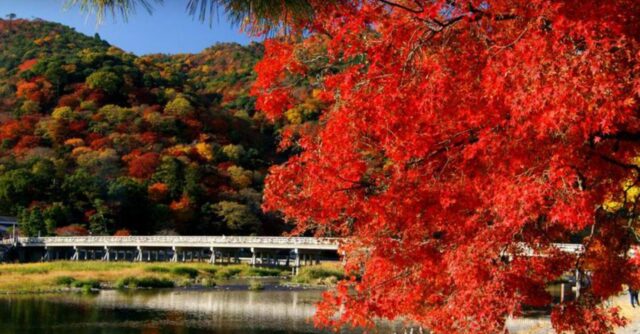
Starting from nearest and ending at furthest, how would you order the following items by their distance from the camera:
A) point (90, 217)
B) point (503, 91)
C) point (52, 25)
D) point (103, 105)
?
point (503, 91), point (90, 217), point (103, 105), point (52, 25)

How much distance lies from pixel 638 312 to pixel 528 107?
17.7 m

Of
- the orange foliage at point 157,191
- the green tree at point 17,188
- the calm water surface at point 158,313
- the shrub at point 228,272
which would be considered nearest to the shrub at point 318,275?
the shrub at point 228,272

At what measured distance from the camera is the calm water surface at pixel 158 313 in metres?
20.6

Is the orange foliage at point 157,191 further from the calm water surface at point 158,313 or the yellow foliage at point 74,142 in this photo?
the calm water surface at point 158,313

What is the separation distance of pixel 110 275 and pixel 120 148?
1069 inches

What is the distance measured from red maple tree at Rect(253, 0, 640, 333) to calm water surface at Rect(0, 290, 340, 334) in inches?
518

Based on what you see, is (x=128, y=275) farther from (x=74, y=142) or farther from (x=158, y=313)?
(x=74, y=142)

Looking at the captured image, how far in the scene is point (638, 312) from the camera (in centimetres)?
2059

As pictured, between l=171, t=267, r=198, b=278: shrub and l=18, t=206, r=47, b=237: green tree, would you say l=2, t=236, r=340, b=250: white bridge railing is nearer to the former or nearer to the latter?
l=18, t=206, r=47, b=237: green tree

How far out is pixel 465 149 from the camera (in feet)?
22.1

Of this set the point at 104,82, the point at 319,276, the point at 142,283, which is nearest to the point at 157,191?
the point at 319,276

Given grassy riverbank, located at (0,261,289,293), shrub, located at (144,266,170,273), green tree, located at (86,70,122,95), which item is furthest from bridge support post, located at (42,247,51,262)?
green tree, located at (86,70,122,95)

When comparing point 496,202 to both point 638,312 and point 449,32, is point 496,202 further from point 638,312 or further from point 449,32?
point 638,312

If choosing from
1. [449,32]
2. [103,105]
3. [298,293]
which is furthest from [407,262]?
[103,105]
